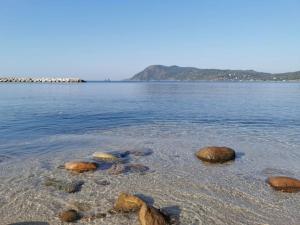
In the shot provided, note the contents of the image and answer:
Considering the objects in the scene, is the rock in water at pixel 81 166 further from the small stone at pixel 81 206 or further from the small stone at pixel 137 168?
the small stone at pixel 81 206

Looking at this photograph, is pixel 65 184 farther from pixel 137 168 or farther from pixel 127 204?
pixel 137 168

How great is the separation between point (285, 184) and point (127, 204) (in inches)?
241

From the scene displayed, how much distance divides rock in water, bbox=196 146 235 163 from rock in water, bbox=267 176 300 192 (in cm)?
339

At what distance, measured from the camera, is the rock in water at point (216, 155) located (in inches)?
607

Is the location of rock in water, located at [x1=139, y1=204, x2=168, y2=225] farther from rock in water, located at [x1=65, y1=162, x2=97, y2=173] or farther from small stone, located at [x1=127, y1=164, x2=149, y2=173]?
rock in water, located at [x1=65, y1=162, x2=97, y2=173]

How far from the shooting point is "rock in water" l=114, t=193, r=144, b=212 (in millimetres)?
9844

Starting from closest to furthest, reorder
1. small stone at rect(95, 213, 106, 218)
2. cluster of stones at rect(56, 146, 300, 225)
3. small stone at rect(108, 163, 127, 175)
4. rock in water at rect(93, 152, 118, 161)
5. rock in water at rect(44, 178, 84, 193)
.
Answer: cluster of stones at rect(56, 146, 300, 225) < small stone at rect(95, 213, 106, 218) < rock in water at rect(44, 178, 84, 193) < small stone at rect(108, 163, 127, 175) < rock in water at rect(93, 152, 118, 161)

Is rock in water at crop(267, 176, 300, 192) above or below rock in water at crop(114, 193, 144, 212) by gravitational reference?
below

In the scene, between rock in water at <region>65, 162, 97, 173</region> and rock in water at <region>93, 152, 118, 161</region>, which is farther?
rock in water at <region>93, 152, 118, 161</region>

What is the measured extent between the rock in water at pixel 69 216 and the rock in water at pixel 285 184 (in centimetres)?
734

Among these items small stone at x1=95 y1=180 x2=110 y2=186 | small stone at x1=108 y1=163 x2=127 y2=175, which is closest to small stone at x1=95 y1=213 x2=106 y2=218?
small stone at x1=95 y1=180 x2=110 y2=186

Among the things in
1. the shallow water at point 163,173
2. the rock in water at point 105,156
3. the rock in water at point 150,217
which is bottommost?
the shallow water at point 163,173

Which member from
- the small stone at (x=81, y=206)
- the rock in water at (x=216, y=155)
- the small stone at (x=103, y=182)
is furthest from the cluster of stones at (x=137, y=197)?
the small stone at (x=103, y=182)

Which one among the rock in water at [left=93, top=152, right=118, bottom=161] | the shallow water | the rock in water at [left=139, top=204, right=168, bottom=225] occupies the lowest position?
the shallow water
